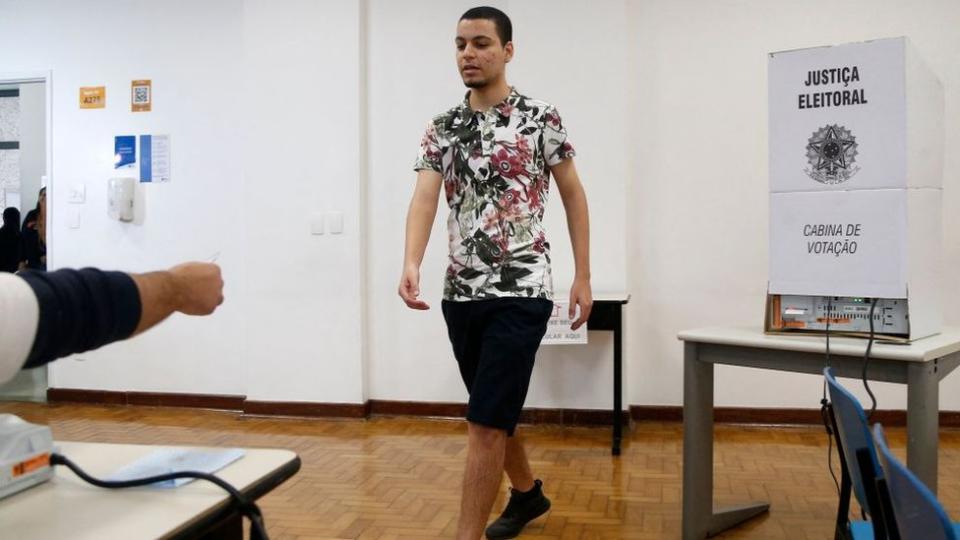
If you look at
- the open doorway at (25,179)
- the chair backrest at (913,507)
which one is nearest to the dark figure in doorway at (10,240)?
the open doorway at (25,179)

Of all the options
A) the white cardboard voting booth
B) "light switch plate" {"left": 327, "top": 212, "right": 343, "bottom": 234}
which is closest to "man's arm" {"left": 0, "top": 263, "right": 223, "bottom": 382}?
the white cardboard voting booth

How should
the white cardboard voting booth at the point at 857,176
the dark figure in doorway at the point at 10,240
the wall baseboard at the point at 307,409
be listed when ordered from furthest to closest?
the dark figure in doorway at the point at 10,240 → the wall baseboard at the point at 307,409 → the white cardboard voting booth at the point at 857,176

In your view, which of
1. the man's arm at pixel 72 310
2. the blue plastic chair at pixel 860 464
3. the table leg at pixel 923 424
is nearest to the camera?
the man's arm at pixel 72 310

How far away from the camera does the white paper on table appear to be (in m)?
0.88

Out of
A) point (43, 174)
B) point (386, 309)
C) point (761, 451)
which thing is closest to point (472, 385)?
point (761, 451)

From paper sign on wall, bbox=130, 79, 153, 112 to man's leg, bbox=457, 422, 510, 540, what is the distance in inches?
148

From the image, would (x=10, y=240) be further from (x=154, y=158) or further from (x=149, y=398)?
(x=149, y=398)

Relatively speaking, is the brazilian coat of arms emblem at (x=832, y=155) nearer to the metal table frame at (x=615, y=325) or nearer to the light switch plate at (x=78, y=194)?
the metal table frame at (x=615, y=325)

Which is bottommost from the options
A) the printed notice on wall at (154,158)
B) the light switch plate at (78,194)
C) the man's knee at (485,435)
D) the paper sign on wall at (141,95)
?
the man's knee at (485,435)

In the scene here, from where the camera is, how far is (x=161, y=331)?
4926 millimetres

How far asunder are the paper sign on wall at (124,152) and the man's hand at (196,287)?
4549 millimetres

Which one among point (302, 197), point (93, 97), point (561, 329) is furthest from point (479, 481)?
point (93, 97)

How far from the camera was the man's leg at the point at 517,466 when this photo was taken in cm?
259

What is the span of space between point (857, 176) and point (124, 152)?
4433mm
